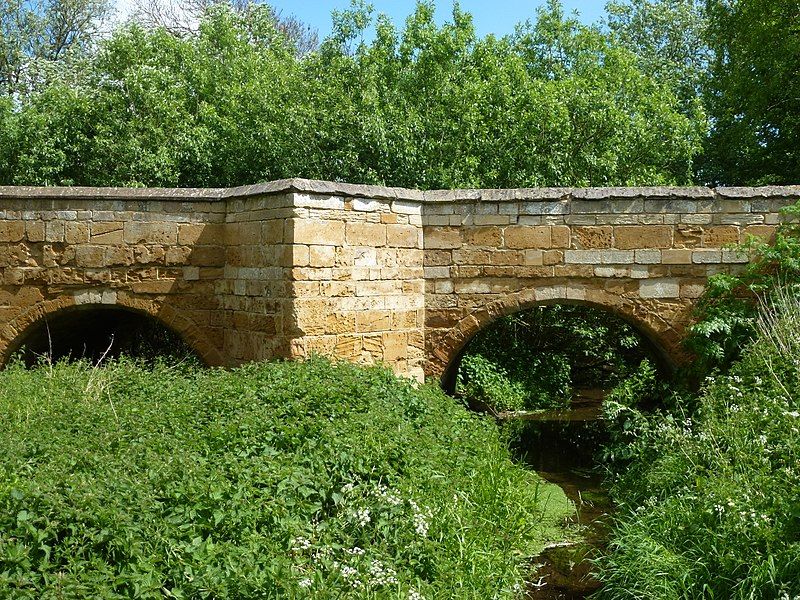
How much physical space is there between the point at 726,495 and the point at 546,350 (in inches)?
354

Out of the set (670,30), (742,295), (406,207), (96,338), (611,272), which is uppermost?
(670,30)

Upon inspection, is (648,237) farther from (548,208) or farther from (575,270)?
(548,208)

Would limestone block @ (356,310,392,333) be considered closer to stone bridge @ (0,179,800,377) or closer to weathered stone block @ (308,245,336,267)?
stone bridge @ (0,179,800,377)

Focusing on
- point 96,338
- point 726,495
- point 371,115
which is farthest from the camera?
point 371,115

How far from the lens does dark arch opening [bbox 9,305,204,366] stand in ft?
27.5

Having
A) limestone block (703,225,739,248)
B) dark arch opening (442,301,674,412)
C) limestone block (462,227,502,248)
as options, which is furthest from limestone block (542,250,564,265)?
dark arch opening (442,301,674,412)

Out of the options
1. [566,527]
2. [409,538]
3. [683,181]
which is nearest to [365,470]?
[409,538]

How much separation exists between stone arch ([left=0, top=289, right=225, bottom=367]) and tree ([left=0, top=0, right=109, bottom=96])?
12.4m

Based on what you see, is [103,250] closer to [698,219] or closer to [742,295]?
[698,219]

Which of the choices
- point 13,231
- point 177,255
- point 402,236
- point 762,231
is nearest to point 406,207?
point 402,236

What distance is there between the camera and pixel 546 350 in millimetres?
13789

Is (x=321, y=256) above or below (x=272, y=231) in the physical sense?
below

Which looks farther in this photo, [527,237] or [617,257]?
[527,237]

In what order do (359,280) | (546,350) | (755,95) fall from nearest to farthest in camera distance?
1. (359,280)
2. (546,350)
3. (755,95)
